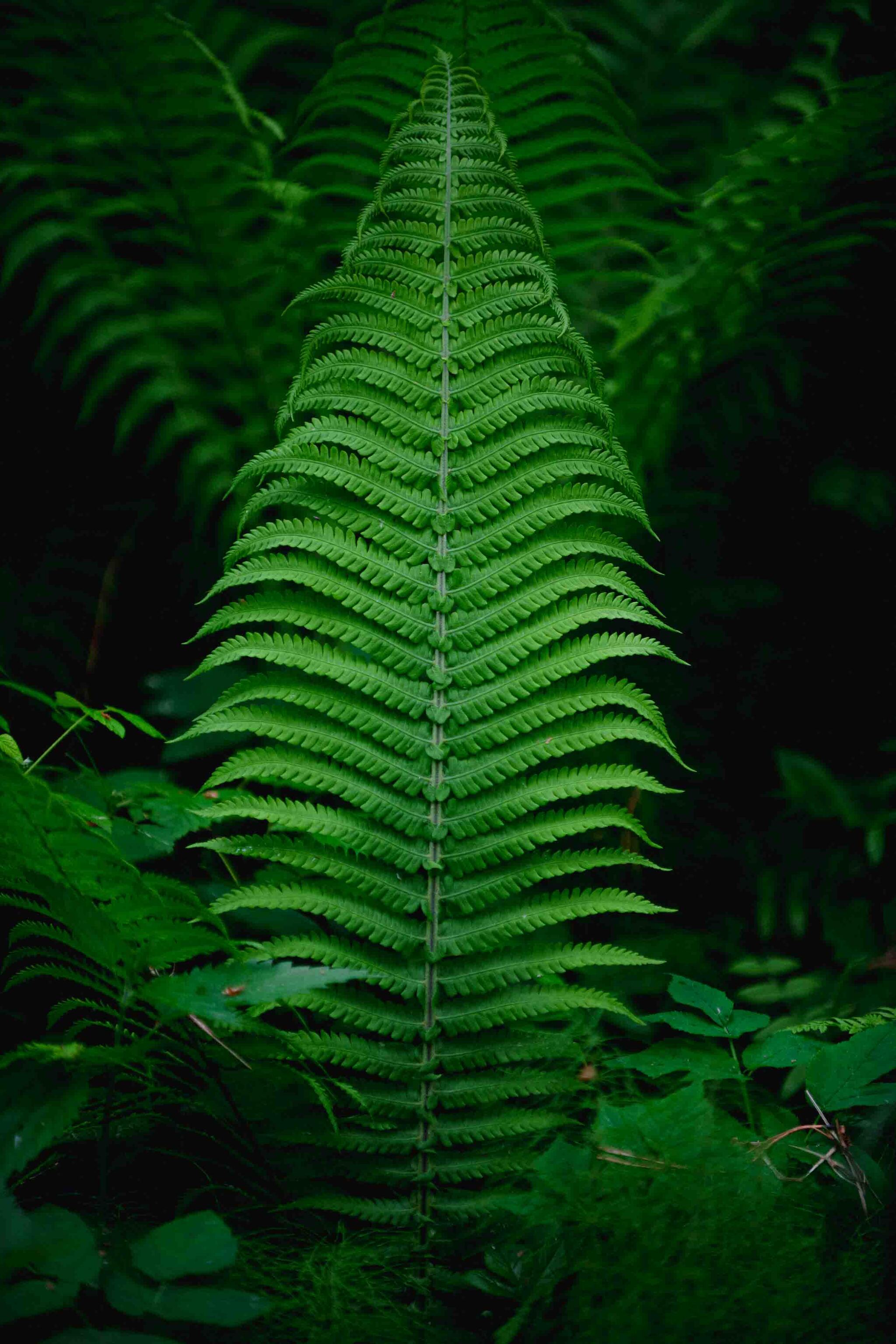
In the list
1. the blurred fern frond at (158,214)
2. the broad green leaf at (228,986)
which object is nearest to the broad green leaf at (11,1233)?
the broad green leaf at (228,986)

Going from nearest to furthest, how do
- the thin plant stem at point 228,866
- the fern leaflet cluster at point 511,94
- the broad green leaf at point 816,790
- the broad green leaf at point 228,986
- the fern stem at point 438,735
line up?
the broad green leaf at point 228,986 → the fern stem at point 438,735 → the thin plant stem at point 228,866 → the broad green leaf at point 816,790 → the fern leaflet cluster at point 511,94

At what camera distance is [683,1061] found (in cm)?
119

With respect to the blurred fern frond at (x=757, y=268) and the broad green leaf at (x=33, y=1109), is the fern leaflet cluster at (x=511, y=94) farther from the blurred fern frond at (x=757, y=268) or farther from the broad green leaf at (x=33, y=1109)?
the broad green leaf at (x=33, y=1109)

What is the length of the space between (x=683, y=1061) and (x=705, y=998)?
0.28 ft

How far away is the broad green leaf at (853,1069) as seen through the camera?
1.03 m

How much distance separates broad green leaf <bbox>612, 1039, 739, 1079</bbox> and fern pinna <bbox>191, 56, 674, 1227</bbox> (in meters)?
0.11

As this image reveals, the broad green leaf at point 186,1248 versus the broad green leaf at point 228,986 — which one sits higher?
the broad green leaf at point 228,986

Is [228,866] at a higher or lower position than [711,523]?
lower

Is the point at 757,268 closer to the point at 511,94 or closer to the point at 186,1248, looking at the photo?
the point at 511,94

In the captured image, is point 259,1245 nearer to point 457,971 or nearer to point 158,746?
point 457,971

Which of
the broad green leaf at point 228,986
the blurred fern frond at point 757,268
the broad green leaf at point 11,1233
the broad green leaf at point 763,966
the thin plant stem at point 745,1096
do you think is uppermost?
the blurred fern frond at point 757,268

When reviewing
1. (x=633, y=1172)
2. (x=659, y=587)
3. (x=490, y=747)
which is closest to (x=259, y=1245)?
(x=633, y=1172)

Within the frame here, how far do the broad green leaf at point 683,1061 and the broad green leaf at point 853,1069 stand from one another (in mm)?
119

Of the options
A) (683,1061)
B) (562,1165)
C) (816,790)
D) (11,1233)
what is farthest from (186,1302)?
(816,790)
